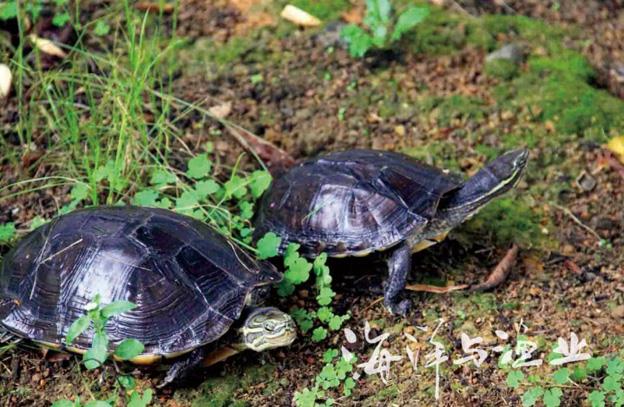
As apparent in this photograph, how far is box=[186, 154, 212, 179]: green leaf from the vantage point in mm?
4871

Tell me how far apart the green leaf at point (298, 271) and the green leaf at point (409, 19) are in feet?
7.74

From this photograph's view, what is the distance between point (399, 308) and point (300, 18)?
9.29 ft

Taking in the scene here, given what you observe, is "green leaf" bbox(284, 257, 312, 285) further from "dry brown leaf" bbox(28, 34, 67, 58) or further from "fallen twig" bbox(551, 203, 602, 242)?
"dry brown leaf" bbox(28, 34, 67, 58)

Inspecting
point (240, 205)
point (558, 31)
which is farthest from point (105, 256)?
point (558, 31)

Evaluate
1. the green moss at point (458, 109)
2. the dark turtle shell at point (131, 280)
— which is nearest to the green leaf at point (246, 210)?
the dark turtle shell at point (131, 280)

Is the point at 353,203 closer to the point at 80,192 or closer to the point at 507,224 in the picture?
the point at 507,224

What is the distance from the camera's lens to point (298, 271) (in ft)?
14.4

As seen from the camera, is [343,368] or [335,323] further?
[335,323]

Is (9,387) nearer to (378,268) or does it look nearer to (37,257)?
(37,257)

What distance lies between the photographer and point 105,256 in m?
3.94

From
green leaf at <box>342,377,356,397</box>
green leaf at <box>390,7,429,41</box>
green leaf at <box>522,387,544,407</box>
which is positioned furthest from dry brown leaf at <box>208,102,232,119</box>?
green leaf at <box>522,387,544,407</box>

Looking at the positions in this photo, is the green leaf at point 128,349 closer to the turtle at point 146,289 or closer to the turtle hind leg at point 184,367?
the turtle at point 146,289

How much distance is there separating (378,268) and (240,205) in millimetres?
845

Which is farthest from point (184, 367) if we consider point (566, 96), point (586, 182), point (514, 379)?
point (566, 96)
